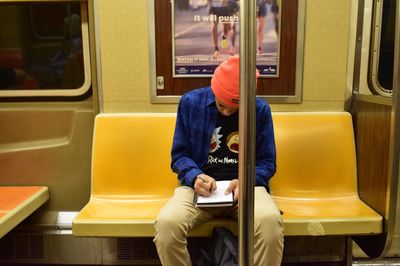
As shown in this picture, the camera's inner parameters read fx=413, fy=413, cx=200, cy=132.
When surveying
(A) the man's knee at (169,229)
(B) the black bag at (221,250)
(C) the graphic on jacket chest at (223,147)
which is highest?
(C) the graphic on jacket chest at (223,147)

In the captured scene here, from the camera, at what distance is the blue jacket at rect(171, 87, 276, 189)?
2.30m

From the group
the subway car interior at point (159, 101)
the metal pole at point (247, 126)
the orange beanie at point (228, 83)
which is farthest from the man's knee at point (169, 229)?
the metal pole at point (247, 126)

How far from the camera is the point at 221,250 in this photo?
6.90 ft

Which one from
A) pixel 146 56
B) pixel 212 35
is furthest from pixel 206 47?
pixel 146 56

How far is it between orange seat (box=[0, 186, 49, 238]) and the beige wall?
0.74m

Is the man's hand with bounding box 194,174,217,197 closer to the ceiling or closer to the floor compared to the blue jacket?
closer to the floor

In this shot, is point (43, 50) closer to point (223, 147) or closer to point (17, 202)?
point (17, 202)

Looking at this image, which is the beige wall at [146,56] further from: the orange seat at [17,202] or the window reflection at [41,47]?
the orange seat at [17,202]

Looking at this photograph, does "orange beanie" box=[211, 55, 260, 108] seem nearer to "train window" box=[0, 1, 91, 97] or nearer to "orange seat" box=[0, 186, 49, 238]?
"train window" box=[0, 1, 91, 97]

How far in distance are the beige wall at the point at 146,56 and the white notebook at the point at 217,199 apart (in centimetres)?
84

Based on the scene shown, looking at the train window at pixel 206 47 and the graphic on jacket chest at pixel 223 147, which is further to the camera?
the train window at pixel 206 47

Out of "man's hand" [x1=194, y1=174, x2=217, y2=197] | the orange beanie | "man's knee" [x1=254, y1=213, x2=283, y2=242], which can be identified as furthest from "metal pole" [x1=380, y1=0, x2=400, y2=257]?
"man's hand" [x1=194, y1=174, x2=217, y2=197]

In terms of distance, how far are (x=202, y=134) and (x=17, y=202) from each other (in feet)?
4.08

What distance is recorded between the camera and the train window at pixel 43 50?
286 centimetres
